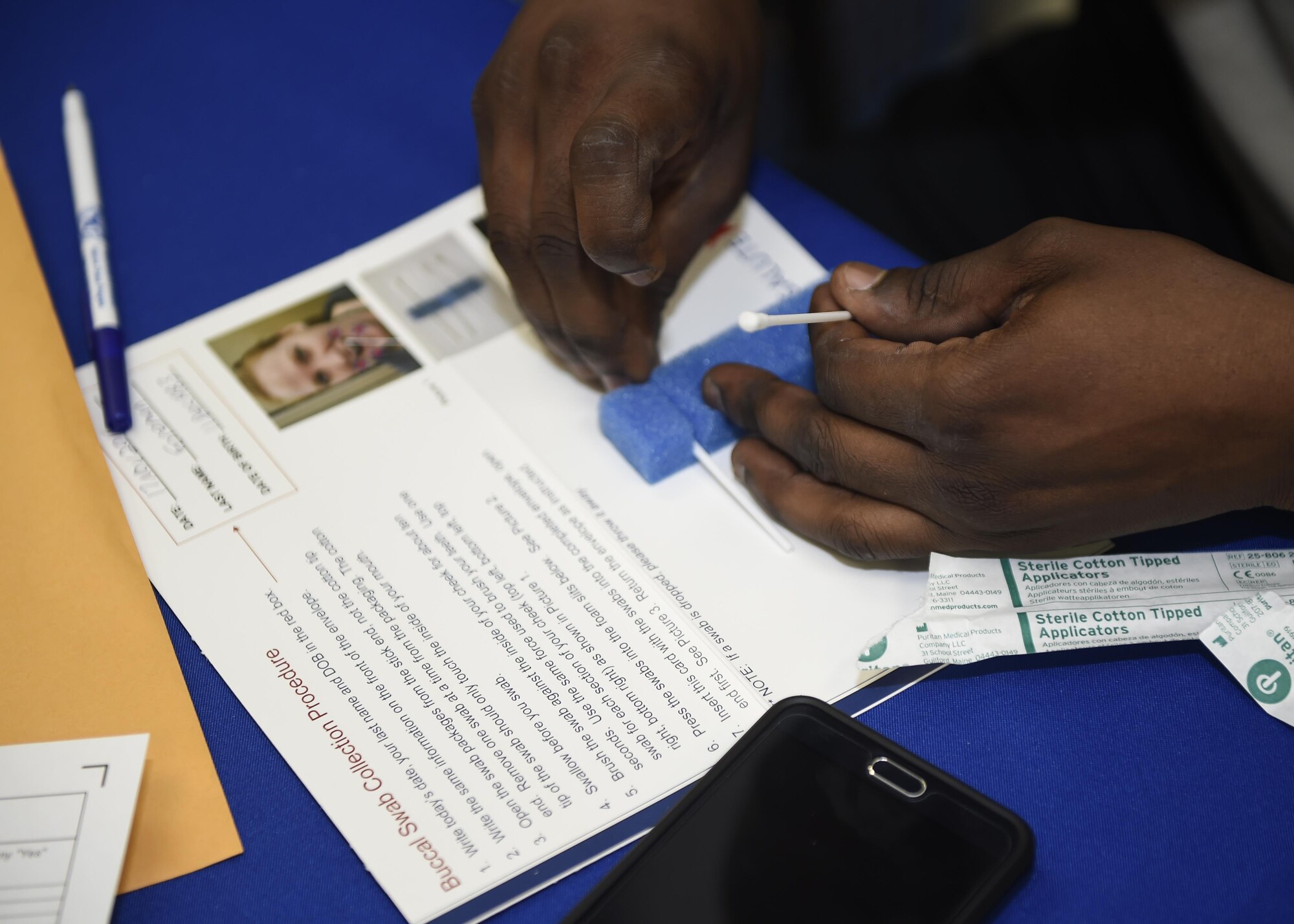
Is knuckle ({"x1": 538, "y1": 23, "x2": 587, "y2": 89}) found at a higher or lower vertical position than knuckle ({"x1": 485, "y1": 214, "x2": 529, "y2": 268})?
higher

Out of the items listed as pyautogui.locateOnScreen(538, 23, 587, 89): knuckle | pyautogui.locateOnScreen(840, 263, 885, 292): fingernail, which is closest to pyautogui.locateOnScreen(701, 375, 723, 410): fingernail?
pyautogui.locateOnScreen(840, 263, 885, 292): fingernail

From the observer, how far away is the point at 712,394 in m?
0.68

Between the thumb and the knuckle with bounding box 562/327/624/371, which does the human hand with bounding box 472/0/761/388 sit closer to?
the knuckle with bounding box 562/327/624/371

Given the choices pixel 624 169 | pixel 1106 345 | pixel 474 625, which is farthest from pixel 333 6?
pixel 1106 345

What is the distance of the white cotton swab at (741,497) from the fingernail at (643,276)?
112 mm

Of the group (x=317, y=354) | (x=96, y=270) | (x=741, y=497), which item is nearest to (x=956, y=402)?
(x=741, y=497)

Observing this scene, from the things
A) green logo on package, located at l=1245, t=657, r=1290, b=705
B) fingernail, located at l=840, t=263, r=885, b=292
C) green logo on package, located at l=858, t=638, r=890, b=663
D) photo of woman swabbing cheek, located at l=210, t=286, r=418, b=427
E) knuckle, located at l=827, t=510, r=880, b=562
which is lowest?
green logo on package, located at l=1245, t=657, r=1290, b=705

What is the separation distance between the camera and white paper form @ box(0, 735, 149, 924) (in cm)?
47

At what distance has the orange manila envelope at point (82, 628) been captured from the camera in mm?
514

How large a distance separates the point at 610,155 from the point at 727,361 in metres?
0.18

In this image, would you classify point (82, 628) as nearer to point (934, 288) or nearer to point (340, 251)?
point (340, 251)

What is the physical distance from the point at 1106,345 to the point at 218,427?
0.55 m

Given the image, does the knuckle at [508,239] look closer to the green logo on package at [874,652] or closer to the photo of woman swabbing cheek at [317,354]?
the photo of woman swabbing cheek at [317,354]

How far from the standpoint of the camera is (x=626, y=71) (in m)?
0.64
